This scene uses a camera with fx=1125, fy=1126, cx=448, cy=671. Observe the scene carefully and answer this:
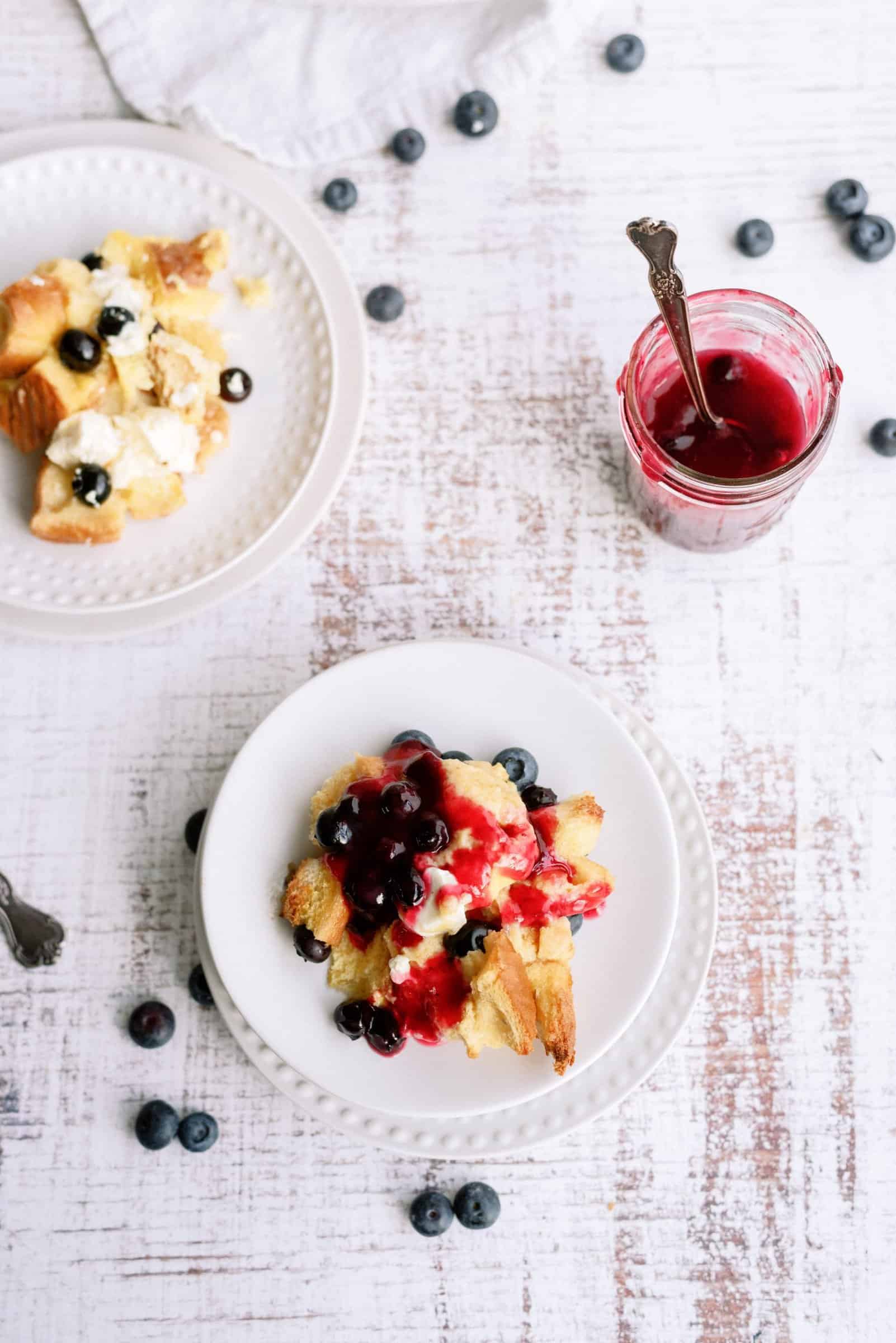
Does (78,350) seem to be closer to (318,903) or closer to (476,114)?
(476,114)

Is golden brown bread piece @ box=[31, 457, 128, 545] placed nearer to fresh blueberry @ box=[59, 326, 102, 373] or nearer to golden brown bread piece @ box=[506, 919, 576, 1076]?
fresh blueberry @ box=[59, 326, 102, 373]

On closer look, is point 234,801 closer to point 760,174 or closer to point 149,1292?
point 149,1292

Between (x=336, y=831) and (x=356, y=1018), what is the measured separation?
28 centimetres

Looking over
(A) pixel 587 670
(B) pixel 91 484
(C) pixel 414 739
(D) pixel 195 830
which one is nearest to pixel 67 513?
(B) pixel 91 484

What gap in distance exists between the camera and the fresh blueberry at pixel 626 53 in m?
1.94

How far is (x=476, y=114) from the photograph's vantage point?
1.92m

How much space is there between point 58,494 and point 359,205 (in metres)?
0.74

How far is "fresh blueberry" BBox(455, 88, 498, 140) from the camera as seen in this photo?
1.92 metres

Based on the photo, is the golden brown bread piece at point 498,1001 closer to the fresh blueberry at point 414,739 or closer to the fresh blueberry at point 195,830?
the fresh blueberry at point 414,739

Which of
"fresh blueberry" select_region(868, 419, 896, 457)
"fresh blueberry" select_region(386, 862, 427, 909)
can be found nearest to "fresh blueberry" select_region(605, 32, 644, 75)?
"fresh blueberry" select_region(868, 419, 896, 457)

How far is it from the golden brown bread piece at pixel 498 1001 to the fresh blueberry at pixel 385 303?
41.1 inches

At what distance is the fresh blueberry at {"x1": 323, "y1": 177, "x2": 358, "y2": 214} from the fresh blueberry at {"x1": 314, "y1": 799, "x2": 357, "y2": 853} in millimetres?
1048

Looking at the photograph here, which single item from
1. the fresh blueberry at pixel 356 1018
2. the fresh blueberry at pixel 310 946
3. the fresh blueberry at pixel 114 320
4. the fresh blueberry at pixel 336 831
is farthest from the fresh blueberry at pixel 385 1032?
the fresh blueberry at pixel 114 320

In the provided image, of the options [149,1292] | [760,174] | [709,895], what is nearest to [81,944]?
[149,1292]
